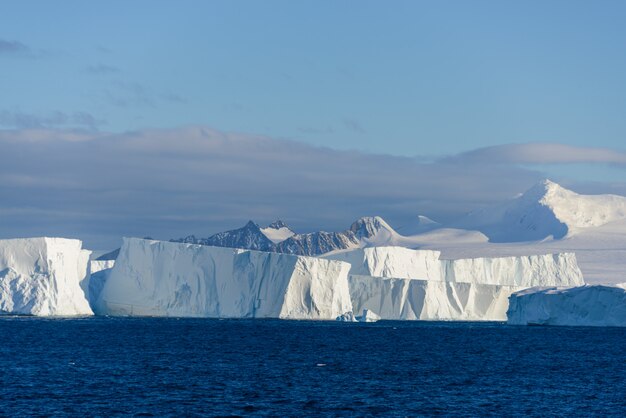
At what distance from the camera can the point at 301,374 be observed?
42.2 m

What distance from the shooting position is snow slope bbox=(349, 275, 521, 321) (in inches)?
3489

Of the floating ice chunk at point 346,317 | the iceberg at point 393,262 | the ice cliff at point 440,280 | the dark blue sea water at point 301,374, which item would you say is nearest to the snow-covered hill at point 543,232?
the ice cliff at point 440,280

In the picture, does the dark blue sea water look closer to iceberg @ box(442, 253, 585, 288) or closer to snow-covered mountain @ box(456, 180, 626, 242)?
iceberg @ box(442, 253, 585, 288)

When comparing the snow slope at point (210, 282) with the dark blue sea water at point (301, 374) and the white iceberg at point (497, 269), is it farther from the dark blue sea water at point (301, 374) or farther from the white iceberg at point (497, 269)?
the white iceberg at point (497, 269)

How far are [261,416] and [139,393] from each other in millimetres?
5724

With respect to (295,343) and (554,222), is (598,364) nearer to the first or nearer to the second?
(295,343)

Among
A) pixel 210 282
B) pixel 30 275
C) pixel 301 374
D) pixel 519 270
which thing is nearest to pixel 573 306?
pixel 210 282

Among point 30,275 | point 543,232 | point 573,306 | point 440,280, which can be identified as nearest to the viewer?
point 30,275

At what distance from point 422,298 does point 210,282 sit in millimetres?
19019

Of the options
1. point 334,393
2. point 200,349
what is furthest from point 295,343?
point 334,393

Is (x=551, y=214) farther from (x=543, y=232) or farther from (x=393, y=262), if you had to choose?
(x=393, y=262)

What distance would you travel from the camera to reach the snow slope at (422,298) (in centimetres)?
8862

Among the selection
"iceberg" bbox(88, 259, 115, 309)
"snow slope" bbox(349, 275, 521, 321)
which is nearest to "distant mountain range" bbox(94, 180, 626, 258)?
"snow slope" bbox(349, 275, 521, 321)

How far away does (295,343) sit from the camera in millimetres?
60094
